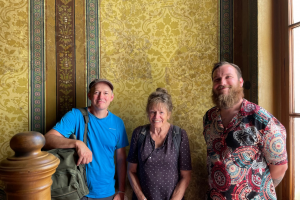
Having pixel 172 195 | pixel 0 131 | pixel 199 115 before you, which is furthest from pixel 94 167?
pixel 199 115

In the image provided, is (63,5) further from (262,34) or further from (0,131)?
(262,34)

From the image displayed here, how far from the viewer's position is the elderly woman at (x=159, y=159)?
1.64 m

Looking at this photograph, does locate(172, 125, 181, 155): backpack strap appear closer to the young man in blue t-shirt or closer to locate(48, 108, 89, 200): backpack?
the young man in blue t-shirt

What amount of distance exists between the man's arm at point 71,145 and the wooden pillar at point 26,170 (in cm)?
114

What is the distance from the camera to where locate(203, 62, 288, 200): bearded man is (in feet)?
4.34

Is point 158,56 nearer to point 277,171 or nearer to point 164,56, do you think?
point 164,56

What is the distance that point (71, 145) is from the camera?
1595 millimetres

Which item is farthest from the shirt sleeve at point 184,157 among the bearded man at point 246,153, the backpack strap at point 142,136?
the backpack strap at point 142,136

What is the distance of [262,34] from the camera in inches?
74.3

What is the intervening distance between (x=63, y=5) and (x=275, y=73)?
222 cm

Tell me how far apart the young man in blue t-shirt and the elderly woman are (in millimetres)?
191

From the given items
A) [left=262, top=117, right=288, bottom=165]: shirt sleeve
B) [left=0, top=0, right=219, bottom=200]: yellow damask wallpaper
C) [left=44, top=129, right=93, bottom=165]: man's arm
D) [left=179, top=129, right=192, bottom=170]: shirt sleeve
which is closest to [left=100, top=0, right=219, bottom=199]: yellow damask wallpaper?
[left=0, top=0, right=219, bottom=200]: yellow damask wallpaper

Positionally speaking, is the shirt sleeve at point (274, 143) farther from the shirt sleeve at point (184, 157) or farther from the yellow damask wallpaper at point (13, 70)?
the yellow damask wallpaper at point (13, 70)

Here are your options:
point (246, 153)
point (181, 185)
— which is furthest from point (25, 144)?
point (181, 185)
